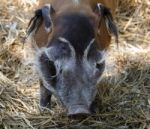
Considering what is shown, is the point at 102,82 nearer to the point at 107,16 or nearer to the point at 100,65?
the point at 100,65

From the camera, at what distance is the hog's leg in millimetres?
3268

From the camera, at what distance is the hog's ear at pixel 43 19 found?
9.32 feet

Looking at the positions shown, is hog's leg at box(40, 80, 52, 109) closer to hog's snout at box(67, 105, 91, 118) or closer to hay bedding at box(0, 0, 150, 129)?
hay bedding at box(0, 0, 150, 129)

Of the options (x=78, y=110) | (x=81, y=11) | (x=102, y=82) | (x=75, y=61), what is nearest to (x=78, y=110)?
(x=78, y=110)

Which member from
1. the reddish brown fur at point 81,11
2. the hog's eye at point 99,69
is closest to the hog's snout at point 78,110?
the hog's eye at point 99,69

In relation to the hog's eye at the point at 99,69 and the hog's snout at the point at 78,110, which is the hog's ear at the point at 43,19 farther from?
the hog's snout at the point at 78,110

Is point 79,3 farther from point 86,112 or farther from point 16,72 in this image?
point 16,72

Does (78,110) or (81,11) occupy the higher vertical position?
(81,11)

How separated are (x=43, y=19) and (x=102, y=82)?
2.72ft

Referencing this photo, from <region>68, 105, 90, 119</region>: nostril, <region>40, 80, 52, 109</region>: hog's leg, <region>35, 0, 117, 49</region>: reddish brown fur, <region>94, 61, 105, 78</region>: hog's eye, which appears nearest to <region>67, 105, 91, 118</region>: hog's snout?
<region>68, 105, 90, 119</region>: nostril

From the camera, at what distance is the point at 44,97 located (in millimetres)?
3287

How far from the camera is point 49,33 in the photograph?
289 cm

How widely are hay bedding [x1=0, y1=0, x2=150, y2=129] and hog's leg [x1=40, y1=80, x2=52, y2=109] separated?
0.06m

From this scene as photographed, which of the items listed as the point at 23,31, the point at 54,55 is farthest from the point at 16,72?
the point at 54,55
